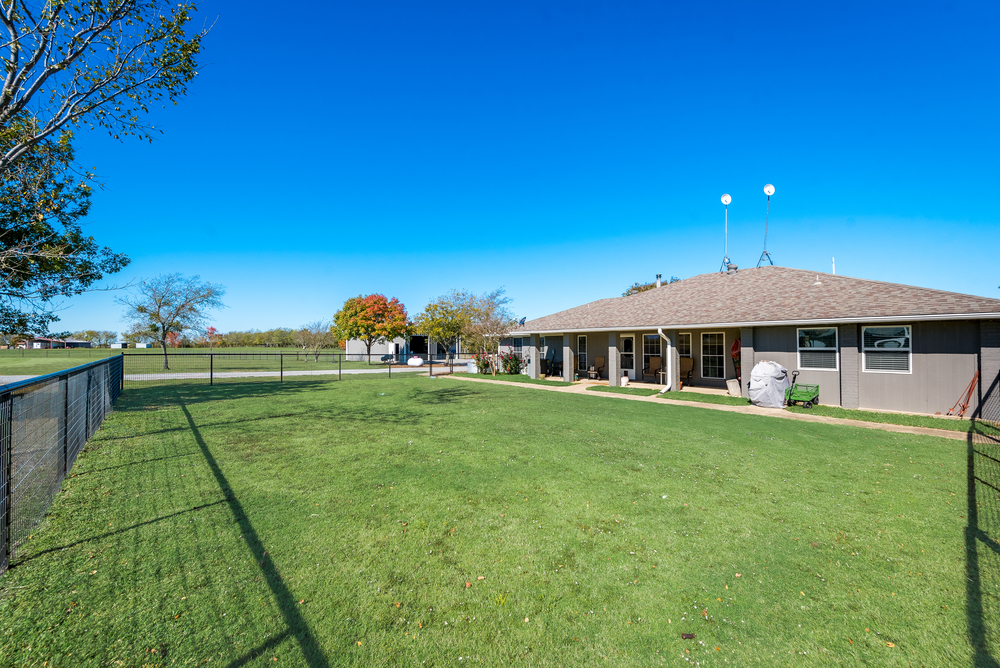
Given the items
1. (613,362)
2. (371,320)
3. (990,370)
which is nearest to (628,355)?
(613,362)

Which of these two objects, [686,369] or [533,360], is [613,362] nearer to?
[686,369]

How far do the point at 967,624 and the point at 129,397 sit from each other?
19.0 meters

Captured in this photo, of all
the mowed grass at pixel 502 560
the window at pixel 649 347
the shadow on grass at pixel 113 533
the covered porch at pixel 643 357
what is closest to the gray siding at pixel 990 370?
the mowed grass at pixel 502 560

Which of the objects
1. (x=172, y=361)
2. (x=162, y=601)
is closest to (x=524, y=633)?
(x=162, y=601)

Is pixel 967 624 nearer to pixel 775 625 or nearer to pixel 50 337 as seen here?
pixel 775 625

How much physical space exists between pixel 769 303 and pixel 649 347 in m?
5.48

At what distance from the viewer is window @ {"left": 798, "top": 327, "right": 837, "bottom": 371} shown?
11.5 metres

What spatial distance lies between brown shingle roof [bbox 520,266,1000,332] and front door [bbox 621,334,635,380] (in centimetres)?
140

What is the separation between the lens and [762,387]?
1173 centimetres

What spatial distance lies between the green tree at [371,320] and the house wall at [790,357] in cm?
3035

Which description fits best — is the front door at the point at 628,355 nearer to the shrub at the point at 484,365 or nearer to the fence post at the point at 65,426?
the shrub at the point at 484,365

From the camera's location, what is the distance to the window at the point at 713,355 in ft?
51.7

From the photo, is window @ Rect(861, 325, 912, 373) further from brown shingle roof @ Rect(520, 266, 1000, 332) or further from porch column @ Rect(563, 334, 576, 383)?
porch column @ Rect(563, 334, 576, 383)

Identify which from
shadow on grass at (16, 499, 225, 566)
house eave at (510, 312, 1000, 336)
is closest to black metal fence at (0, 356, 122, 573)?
shadow on grass at (16, 499, 225, 566)
